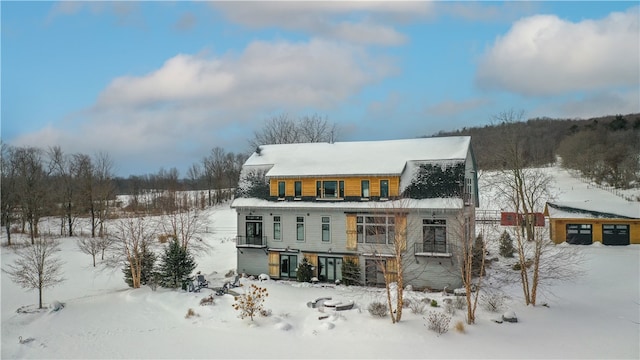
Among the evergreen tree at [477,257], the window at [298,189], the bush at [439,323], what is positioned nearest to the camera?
the bush at [439,323]

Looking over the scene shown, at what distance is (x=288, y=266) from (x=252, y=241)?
2.67m

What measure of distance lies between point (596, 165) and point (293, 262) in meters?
59.7

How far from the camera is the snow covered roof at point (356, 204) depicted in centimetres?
2134

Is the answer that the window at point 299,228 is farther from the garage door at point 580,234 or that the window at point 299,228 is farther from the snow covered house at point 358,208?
the garage door at point 580,234

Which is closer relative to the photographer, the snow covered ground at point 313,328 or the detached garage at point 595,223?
the snow covered ground at point 313,328

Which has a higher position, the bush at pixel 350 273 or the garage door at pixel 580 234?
the garage door at pixel 580 234

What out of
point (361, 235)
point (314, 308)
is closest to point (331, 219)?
point (361, 235)

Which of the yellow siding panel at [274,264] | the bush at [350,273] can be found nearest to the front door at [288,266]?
the yellow siding panel at [274,264]

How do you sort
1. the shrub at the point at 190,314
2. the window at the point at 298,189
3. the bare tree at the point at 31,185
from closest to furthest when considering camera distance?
the shrub at the point at 190,314
the window at the point at 298,189
the bare tree at the point at 31,185

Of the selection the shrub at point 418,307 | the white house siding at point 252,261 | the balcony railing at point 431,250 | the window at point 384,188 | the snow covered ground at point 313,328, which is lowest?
the snow covered ground at point 313,328

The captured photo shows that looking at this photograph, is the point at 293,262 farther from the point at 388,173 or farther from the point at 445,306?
the point at 445,306

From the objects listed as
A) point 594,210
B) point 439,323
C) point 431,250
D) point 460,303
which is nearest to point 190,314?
point 439,323

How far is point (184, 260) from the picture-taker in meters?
21.7

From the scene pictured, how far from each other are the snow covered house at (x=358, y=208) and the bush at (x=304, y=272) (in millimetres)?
463
